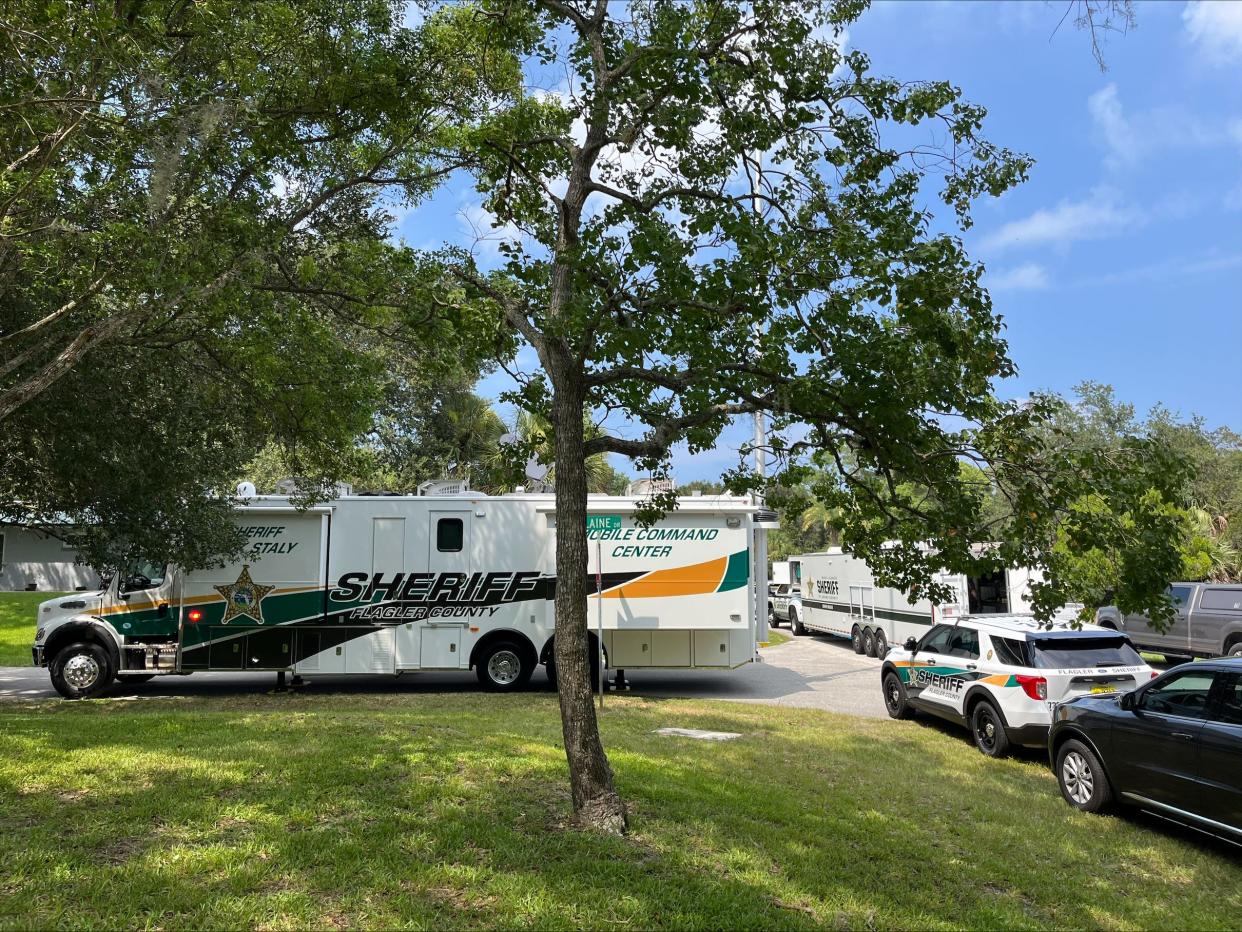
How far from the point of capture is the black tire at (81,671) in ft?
42.3

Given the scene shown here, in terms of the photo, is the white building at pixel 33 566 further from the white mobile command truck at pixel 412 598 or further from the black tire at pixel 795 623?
the black tire at pixel 795 623

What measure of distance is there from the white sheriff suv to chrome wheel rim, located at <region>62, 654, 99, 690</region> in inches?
486

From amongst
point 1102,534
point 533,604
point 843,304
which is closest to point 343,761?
point 843,304

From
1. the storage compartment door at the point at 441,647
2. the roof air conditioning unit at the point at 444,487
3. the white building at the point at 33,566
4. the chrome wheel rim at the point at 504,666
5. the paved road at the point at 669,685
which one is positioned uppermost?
the roof air conditioning unit at the point at 444,487

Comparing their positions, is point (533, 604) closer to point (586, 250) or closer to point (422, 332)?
point (422, 332)

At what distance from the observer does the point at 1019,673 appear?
945 cm

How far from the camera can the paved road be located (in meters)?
13.8

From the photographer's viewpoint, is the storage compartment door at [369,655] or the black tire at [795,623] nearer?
the storage compartment door at [369,655]

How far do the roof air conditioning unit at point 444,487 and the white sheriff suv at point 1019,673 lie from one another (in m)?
7.99

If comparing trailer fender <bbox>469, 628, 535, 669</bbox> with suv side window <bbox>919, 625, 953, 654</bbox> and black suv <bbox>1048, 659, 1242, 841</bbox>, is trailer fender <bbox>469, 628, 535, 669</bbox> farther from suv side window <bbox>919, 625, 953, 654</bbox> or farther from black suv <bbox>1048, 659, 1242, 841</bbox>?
black suv <bbox>1048, 659, 1242, 841</bbox>

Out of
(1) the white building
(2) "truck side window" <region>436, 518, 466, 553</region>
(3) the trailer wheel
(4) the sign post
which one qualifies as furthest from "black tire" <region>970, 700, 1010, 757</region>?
(1) the white building

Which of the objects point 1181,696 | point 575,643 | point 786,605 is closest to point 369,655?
point 575,643

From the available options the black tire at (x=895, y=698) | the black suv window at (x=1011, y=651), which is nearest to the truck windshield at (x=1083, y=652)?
the black suv window at (x=1011, y=651)

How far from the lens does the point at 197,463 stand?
11484 mm
